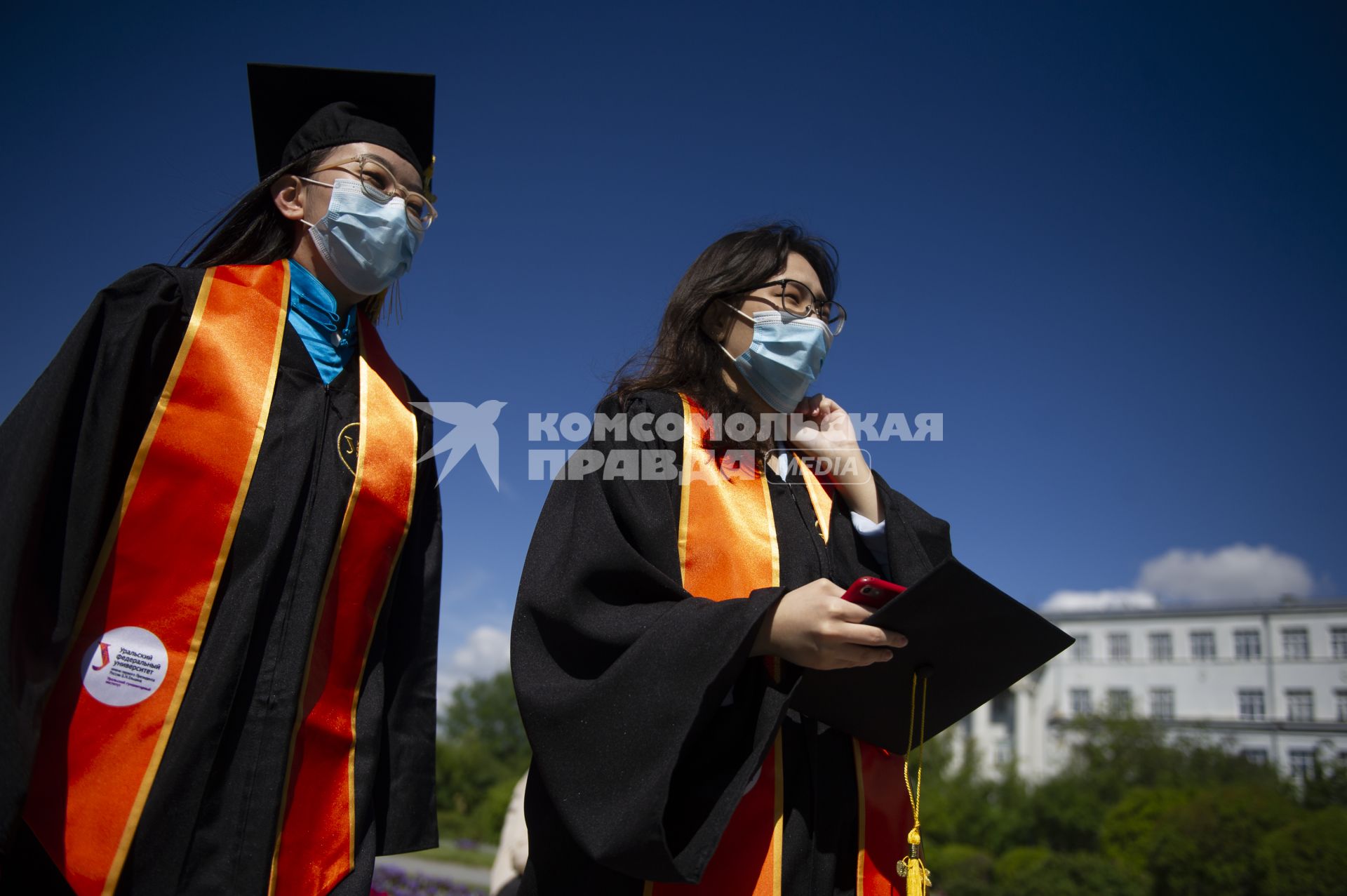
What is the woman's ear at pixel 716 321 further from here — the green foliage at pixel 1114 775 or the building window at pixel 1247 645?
the building window at pixel 1247 645

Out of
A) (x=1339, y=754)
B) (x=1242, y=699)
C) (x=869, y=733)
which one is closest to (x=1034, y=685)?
(x=1242, y=699)

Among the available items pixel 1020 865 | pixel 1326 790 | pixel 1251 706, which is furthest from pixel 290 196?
pixel 1251 706

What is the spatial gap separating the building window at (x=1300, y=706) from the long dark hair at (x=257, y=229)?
62.6 m

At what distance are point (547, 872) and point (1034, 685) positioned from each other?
213 ft

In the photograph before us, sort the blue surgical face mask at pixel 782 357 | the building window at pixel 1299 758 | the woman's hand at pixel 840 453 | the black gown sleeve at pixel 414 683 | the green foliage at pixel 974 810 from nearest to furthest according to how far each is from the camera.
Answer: the black gown sleeve at pixel 414 683 < the woman's hand at pixel 840 453 < the blue surgical face mask at pixel 782 357 < the green foliage at pixel 974 810 < the building window at pixel 1299 758

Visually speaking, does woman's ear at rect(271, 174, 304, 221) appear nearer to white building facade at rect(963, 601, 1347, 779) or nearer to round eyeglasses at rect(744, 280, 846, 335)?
round eyeglasses at rect(744, 280, 846, 335)

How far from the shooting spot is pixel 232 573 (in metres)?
2.25

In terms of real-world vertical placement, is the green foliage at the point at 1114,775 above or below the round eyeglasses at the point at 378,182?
below

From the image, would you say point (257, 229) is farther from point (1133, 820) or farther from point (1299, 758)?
point (1299, 758)

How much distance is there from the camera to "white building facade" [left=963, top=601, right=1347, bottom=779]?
51.3 meters

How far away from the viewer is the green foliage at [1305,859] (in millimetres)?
18672

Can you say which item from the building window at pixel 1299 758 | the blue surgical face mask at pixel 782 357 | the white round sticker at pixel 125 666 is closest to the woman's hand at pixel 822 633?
the blue surgical face mask at pixel 782 357

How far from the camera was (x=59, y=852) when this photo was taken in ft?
6.34

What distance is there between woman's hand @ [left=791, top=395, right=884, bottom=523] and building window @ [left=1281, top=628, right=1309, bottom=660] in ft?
204
